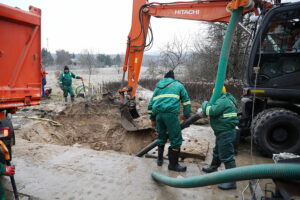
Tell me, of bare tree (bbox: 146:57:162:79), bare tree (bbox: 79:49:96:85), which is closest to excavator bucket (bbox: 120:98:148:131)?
bare tree (bbox: 79:49:96:85)

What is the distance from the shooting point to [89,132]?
7.46 m

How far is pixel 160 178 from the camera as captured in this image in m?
3.20

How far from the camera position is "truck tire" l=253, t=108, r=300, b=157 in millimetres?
4527

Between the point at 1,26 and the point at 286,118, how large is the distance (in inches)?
200

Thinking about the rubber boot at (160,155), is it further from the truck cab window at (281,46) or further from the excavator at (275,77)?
the truck cab window at (281,46)

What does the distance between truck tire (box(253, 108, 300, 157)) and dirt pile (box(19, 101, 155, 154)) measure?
113 inches

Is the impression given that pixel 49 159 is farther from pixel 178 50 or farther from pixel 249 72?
pixel 178 50

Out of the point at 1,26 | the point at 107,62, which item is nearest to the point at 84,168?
the point at 1,26

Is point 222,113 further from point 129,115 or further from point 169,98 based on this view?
point 129,115

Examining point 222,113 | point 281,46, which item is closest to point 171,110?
point 222,113

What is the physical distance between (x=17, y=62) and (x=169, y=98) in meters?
2.34

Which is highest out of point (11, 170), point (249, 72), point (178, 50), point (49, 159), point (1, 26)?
point (178, 50)

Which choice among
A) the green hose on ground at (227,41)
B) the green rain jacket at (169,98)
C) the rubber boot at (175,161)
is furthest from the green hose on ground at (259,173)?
the green rain jacket at (169,98)

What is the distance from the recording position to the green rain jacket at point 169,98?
151 inches
